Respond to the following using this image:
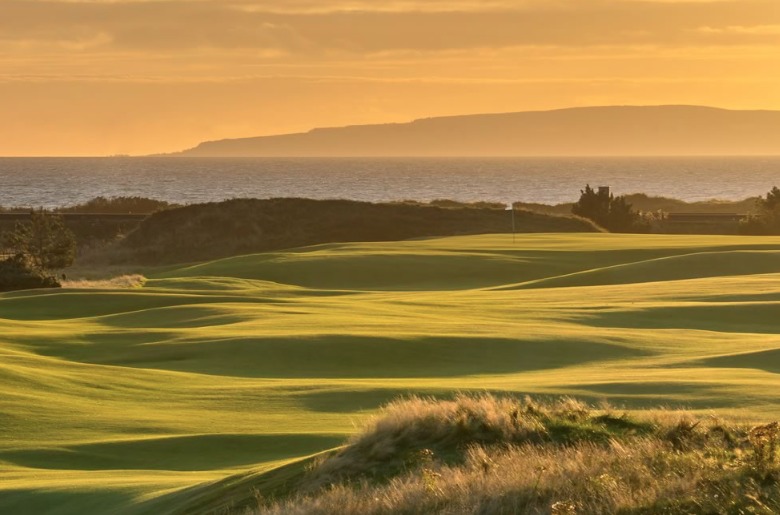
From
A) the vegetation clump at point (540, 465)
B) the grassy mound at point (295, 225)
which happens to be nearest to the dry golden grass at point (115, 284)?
the grassy mound at point (295, 225)

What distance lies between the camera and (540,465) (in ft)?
36.8

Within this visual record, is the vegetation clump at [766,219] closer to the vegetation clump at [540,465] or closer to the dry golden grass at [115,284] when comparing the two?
the dry golden grass at [115,284]

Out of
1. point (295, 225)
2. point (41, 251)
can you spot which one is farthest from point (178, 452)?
point (295, 225)

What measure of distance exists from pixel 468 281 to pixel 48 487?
40.2m

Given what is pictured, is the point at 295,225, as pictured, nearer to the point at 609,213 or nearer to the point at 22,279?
the point at 609,213

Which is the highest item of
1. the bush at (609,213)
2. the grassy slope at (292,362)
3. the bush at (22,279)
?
the bush at (609,213)

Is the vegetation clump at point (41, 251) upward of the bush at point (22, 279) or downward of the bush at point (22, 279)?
upward

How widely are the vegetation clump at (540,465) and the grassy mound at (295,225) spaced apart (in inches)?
2879

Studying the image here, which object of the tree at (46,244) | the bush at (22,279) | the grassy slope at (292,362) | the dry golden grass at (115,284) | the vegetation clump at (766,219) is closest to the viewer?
the grassy slope at (292,362)

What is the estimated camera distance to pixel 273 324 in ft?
112

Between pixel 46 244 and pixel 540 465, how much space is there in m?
60.6

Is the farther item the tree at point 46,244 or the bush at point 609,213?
the bush at point 609,213

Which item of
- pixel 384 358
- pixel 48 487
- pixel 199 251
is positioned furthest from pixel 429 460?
pixel 199 251

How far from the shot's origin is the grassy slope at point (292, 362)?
61.6ft
